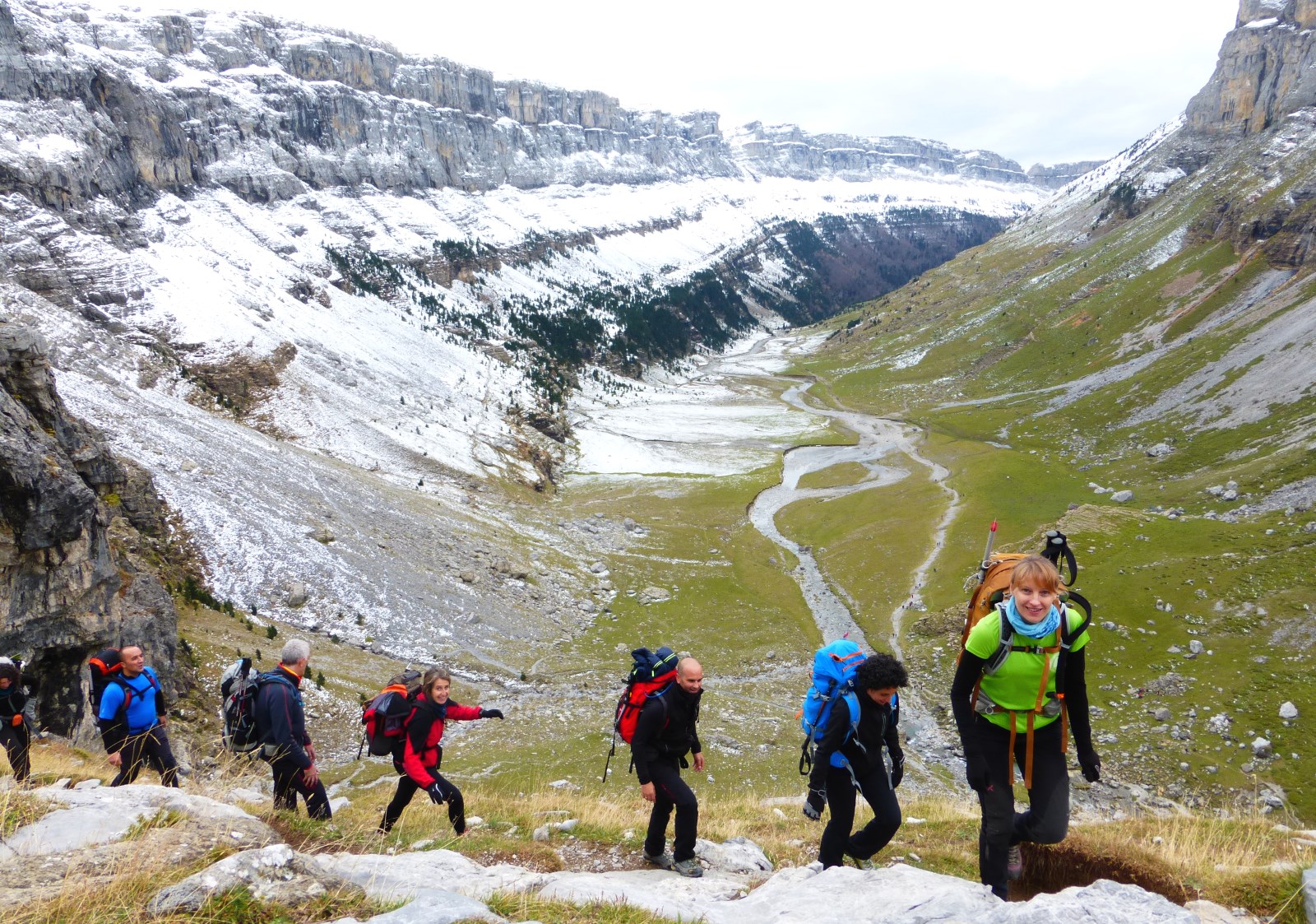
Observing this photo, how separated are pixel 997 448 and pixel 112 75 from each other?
146488mm

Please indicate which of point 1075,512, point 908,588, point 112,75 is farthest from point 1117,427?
point 112,75

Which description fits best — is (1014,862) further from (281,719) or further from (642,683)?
(281,719)

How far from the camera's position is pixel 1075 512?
48.7 metres

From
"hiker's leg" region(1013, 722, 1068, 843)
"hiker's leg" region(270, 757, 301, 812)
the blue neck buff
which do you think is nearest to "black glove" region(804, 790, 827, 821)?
"hiker's leg" region(1013, 722, 1068, 843)

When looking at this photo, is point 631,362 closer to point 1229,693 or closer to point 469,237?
point 469,237

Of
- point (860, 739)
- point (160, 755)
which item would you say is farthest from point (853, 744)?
point (160, 755)

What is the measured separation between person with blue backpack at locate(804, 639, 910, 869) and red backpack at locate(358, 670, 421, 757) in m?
5.62

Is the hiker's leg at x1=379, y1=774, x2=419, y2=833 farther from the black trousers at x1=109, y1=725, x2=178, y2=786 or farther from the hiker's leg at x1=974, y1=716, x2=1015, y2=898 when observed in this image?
the hiker's leg at x1=974, y1=716, x2=1015, y2=898

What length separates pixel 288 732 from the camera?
9.73 meters

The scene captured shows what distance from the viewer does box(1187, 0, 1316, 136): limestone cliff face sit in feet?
503

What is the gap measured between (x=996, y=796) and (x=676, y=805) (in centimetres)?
394

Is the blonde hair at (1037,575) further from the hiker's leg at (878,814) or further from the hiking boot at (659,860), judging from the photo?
the hiking boot at (659,860)

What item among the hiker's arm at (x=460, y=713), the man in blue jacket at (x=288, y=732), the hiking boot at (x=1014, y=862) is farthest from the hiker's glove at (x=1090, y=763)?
the man in blue jacket at (x=288, y=732)

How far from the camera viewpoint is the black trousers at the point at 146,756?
10.9 m
